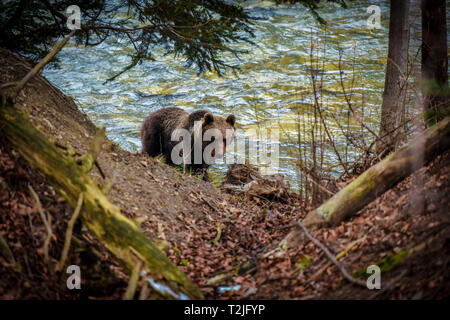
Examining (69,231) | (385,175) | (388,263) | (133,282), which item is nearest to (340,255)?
(388,263)

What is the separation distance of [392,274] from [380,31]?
14760 mm

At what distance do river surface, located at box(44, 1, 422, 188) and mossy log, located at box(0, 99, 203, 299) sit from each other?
5494 millimetres

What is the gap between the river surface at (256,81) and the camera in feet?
35.0

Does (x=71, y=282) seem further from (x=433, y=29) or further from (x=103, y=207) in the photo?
(x=433, y=29)

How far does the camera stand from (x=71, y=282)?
10.2 ft

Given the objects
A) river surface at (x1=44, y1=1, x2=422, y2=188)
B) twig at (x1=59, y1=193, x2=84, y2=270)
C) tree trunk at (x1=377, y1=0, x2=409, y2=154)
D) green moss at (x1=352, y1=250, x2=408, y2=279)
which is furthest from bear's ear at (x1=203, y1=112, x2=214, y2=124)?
green moss at (x1=352, y1=250, x2=408, y2=279)

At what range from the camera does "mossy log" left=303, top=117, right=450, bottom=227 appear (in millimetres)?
3664

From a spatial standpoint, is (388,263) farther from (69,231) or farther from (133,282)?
(69,231)

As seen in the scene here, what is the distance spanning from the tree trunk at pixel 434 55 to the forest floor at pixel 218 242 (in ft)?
2.79

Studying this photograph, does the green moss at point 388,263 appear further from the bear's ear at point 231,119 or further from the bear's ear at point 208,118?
the bear's ear at point 231,119

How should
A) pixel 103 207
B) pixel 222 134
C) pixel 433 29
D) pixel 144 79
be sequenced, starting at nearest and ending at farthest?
pixel 103 207 → pixel 433 29 → pixel 222 134 → pixel 144 79

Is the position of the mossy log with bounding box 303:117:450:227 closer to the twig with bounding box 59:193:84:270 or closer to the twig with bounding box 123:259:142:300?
the twig with bounding box 123:259:142:300

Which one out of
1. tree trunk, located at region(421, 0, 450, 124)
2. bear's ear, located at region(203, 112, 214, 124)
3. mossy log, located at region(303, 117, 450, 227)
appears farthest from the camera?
bear's ear, located at region(203, 112, 214, 124)
